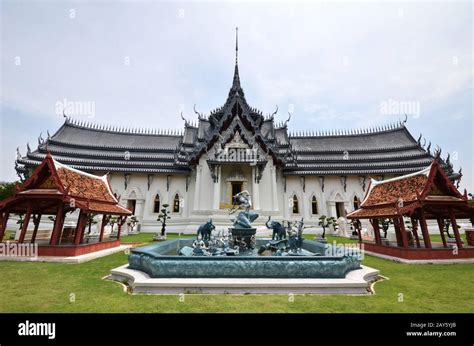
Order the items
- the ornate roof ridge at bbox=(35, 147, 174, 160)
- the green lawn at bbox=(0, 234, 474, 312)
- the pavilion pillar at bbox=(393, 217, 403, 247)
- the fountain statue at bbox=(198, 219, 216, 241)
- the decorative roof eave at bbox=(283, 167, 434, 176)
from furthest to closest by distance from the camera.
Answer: the ornate roof ridge at bbox=(35, 147, 174, 160), the decorative roof eave at bbox=(283, 167, 434, 176), the pavilion pillar at bbox=(393, 217, 403, 247), the fountain statue at bbox=(198, 219, 216, 241), the green lawn at bbox=(0, 234, 474, 312)

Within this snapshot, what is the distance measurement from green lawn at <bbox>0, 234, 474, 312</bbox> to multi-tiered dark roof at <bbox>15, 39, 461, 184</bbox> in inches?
659

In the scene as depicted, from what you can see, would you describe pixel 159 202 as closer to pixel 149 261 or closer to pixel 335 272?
pixel 149 261

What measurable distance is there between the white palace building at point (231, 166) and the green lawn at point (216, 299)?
13579mm

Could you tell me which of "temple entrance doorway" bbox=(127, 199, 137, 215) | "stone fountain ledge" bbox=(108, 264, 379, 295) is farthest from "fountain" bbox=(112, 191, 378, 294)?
"temple entrance doorway" bbox=(127, 199, 137, 215)

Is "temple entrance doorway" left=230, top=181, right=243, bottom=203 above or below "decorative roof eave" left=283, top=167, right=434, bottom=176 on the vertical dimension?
below

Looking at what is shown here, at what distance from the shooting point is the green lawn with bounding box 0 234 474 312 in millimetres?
4148

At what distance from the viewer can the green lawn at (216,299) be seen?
4148 mm

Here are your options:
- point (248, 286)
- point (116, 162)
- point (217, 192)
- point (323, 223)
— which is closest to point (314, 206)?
point (323, 223)

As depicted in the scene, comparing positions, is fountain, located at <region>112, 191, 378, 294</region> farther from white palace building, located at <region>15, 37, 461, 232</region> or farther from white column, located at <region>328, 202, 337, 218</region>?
white column, located at <region>328, 202, 337, 218</region>

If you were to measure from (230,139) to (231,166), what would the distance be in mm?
2606

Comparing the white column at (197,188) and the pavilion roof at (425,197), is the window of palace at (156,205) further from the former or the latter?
the pavilion roof at (425,197)

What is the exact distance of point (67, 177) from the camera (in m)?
9.44

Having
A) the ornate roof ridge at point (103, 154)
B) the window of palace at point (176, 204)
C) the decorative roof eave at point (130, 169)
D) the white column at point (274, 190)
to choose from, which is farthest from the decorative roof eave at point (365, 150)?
the ornate roof ridge at point (103, 154)
